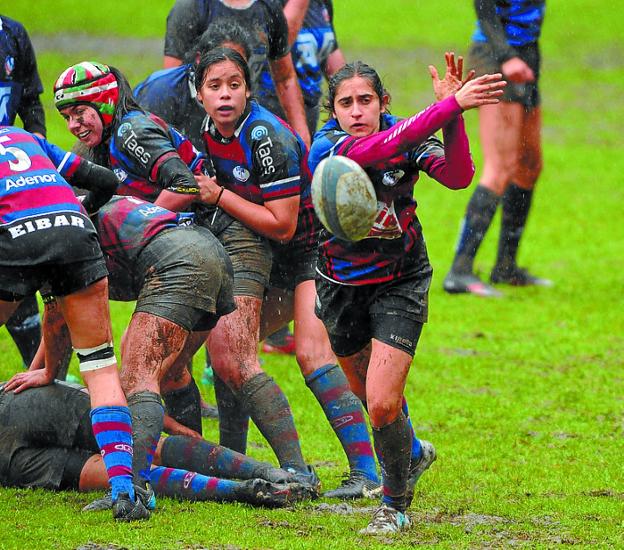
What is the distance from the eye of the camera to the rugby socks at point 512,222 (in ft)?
34.1

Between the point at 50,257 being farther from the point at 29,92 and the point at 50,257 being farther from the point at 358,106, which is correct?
the point at 29,92

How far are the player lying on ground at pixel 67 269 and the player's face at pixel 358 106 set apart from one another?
116 centimetres

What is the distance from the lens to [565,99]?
2072 cm

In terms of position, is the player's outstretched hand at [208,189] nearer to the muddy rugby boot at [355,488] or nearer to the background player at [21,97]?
the muddy rugby boot at [355,488]

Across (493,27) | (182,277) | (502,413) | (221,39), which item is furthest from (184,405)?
(493,27)

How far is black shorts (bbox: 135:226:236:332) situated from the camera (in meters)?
5.23

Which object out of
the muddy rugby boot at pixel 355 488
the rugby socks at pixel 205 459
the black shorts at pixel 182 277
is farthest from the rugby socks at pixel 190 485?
the black shorts at pixel 182 277

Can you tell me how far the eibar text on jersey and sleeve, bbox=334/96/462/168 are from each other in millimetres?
1120

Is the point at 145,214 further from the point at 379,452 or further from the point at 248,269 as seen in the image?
the point at 379,452

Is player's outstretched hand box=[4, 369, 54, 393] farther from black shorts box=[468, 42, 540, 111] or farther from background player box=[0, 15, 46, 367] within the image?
black shorts box=[468, 42, 540, 111]

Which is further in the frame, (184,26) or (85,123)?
(184,26)

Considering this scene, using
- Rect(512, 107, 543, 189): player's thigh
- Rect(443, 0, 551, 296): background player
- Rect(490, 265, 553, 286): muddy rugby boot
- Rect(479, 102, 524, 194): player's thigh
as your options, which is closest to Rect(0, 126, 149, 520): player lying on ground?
Rect(443, 0, 551, 296): background player

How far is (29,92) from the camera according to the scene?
7.30 meters

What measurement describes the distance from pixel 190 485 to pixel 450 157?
184 cm
